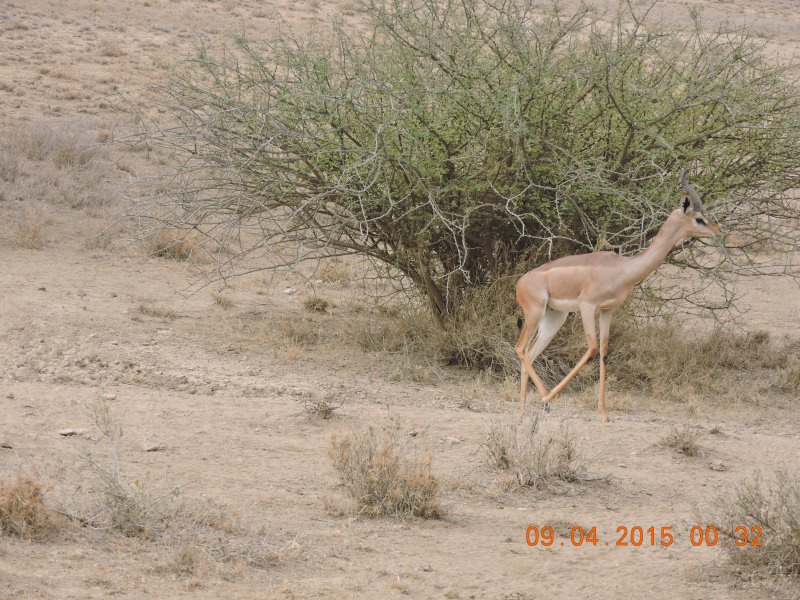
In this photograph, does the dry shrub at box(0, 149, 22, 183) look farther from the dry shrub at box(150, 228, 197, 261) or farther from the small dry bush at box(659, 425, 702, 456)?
the small dry bush at box(659, 425, 702, 456)

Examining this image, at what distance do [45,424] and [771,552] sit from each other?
14.7 feet

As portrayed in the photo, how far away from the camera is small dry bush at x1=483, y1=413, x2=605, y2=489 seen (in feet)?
22.6

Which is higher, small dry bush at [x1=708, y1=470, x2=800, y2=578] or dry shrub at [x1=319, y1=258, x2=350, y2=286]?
small dry bush at [x1=708, y1=470, x2=800, y2=578]

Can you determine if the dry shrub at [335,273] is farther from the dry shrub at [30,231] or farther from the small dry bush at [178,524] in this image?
the small dry bush at [178,524]

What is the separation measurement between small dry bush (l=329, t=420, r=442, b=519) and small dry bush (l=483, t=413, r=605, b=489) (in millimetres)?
684

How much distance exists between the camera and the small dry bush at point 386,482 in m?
6.27

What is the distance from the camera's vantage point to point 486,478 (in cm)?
704

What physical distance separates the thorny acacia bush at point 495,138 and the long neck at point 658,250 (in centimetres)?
114

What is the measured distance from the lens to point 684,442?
7602 mm

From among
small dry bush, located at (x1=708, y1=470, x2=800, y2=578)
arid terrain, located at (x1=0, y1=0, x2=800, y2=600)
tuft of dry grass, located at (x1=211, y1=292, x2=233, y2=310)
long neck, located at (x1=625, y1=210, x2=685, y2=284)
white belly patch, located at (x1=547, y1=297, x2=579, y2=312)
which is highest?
long neck, located at (x1=625, y1=210, x2=685, y2=284)

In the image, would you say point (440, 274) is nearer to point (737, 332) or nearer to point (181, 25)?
point (737, 332)
